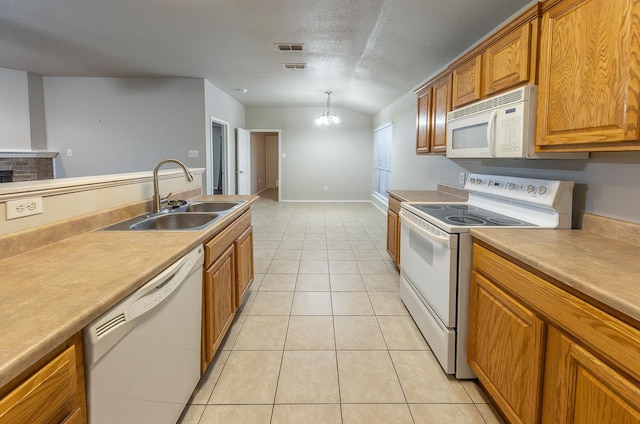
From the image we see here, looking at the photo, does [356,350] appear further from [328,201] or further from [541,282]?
[328,201]

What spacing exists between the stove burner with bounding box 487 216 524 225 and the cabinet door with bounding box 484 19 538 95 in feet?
2.42

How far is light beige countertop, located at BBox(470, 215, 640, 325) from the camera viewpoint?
1017mm

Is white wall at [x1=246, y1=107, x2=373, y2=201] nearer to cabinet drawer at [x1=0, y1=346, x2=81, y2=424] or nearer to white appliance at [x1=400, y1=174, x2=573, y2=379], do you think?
white appliance at [x1=400, y1=174, x2=573, y2=379]

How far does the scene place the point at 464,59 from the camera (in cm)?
256

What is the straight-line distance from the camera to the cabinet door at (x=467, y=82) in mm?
2340

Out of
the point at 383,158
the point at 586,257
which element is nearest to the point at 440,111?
the point at 586,257

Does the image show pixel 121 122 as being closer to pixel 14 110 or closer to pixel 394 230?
pixel 14 110

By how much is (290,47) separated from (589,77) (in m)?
3.60

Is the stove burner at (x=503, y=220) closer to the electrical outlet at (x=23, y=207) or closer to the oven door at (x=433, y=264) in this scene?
the oven door at (x=433, y=264)

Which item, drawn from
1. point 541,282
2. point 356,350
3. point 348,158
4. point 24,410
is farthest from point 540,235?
point 348,158

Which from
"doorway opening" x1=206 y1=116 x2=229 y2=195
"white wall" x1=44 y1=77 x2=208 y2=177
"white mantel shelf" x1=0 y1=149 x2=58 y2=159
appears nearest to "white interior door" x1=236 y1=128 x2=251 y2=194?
"doorway opening" x1=206 y1=116 x2=229 y2=195

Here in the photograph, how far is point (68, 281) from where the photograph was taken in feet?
3.62


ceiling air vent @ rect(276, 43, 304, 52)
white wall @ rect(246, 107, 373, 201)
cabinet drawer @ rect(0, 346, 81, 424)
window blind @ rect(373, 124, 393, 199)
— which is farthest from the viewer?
white wall @ rect(246, 107, 373, 201)

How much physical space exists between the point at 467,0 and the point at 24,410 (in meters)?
3.13
